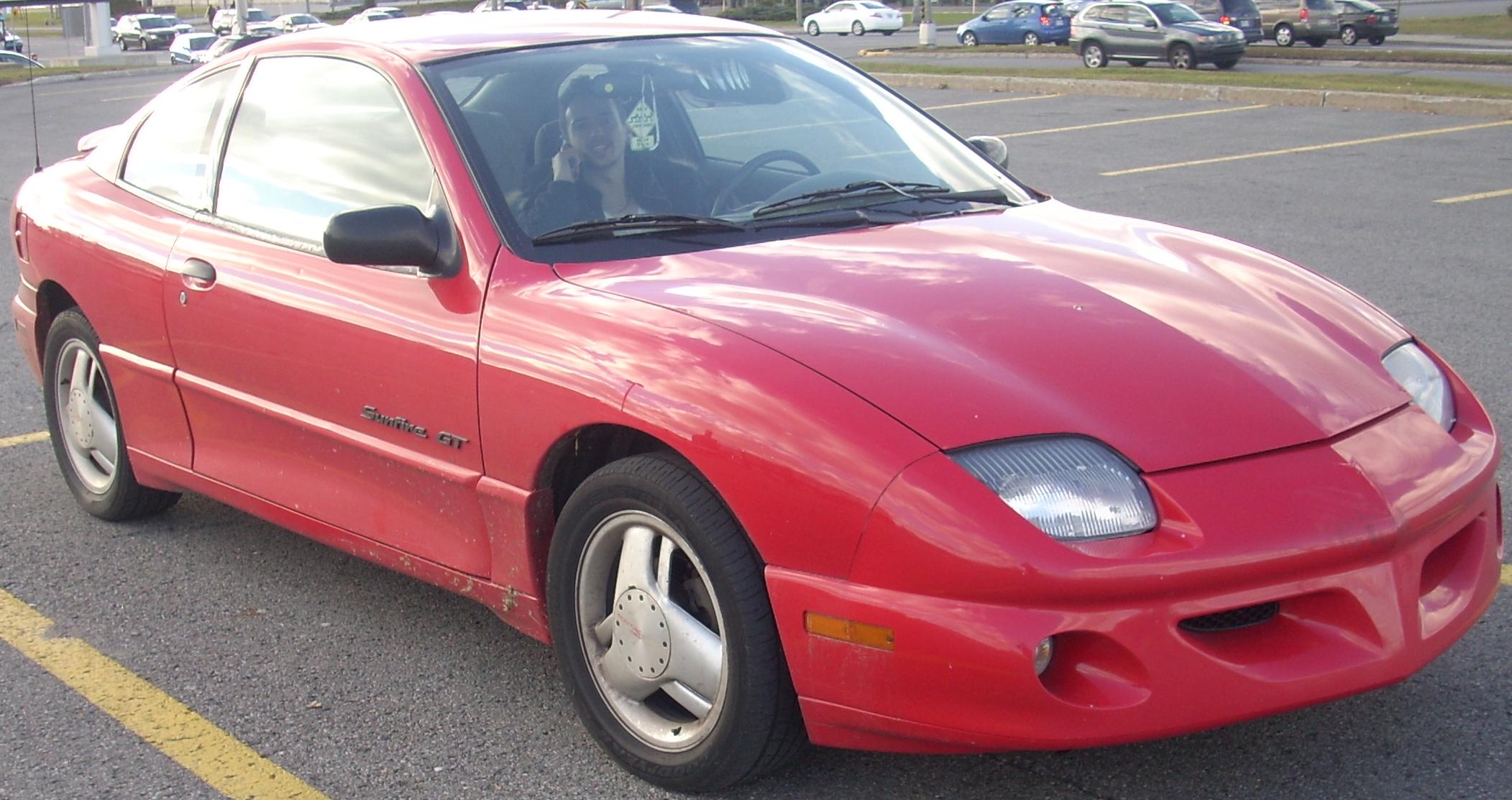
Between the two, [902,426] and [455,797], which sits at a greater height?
[902,426]

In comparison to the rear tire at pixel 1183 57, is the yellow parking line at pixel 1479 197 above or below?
above

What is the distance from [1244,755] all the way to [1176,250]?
4.02ft

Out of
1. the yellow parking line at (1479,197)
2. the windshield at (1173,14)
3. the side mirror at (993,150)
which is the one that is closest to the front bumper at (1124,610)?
the side mirror at (993,150)

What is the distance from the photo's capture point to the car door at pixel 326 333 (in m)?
3.59

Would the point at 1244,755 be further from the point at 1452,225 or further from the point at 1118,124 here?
the point at 1118,124

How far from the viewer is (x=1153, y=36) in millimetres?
32562

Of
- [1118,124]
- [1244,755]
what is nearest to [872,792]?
[1244,755]

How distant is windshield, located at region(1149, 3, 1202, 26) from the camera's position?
107 feet

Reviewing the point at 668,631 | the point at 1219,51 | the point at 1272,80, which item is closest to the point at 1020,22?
the point at 1219,51

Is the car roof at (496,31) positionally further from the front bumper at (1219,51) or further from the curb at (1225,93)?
the front bumper at (1219,51)

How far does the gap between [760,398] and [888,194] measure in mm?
1283

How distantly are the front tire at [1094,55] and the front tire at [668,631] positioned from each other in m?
31.4

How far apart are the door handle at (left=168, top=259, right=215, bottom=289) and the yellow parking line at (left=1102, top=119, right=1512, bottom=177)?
385 inches

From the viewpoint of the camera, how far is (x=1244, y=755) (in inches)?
126
